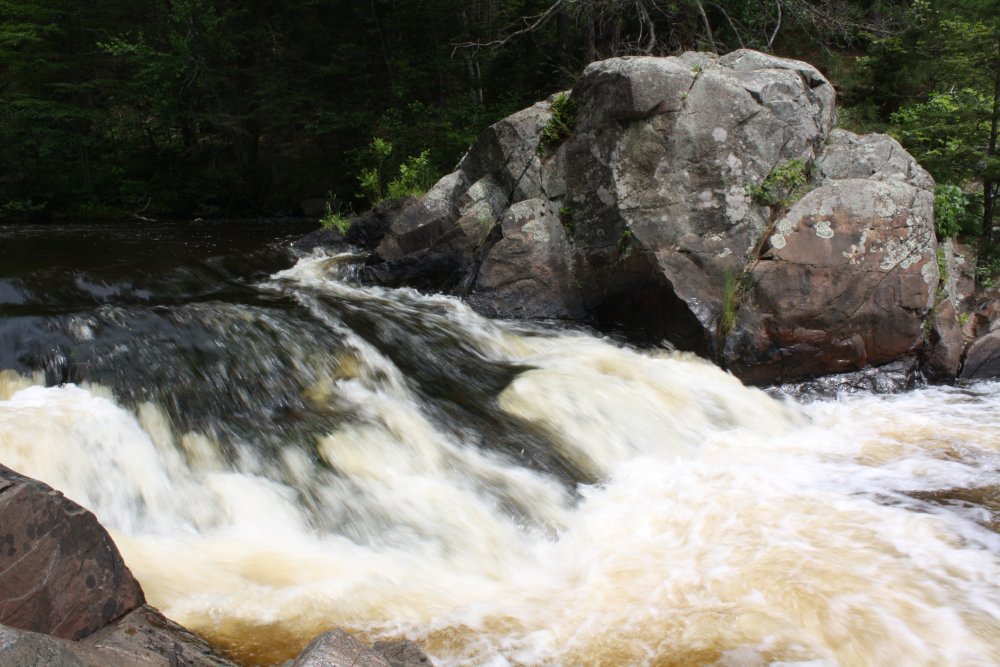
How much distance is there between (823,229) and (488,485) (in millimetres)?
4401

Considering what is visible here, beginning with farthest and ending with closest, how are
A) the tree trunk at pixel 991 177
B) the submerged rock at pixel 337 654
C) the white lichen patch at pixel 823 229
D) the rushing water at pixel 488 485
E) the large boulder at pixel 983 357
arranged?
the tree trunk at pixel 991 177
the large boulder at pixel 983 357
the white lichen patch at pixel 823 229
the rushing water at pixel 488 485
the submerged rock at pixel 337 654

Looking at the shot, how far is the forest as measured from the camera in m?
14.4

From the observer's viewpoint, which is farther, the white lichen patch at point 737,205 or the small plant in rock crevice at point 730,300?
the white lichen patch at point 737,205

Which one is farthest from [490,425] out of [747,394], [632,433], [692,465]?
[747,394]

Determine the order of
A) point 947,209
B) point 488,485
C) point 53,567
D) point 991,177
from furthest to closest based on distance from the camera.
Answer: point 991,177, point 947,209, point 488,485, point 53,567

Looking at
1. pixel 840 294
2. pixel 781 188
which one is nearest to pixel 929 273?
pixel 840 294

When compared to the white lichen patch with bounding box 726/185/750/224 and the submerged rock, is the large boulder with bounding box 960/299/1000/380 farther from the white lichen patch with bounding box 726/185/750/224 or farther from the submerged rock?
the submerged rock

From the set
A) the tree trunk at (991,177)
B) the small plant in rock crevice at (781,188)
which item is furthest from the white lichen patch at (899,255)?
the tree trunk at (991,177)

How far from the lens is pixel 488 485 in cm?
474

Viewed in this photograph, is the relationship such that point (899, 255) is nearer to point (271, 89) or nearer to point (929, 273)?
point (929, 273)

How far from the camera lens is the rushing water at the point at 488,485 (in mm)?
3287

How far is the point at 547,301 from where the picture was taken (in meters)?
7.86

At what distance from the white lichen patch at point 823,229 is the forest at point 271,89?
23.5ft

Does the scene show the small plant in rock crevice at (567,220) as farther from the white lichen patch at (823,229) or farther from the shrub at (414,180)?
the shrub at (414,180)
